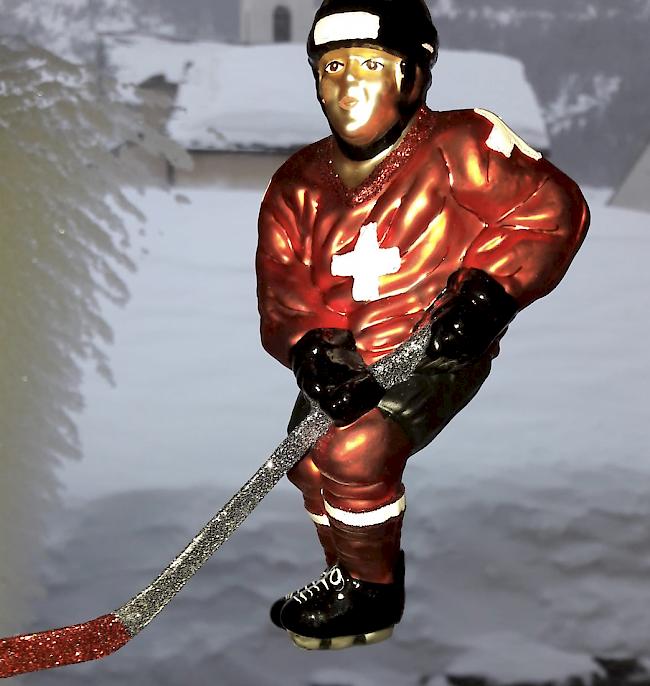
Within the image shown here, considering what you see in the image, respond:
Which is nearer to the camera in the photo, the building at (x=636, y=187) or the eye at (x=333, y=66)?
the eye at (x=333, y=66)

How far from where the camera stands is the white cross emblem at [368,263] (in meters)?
1.06

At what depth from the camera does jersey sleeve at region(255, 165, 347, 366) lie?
3.58 feet

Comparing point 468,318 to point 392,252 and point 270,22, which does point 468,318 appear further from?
point 270,22

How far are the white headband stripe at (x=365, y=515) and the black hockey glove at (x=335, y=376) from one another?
0.30ft

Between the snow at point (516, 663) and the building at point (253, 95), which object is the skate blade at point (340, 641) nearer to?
the snow at point (516, 663)

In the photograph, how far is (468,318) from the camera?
101 centimetres

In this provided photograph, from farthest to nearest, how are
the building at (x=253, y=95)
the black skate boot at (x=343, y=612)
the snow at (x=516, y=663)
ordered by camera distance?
the building at (x=253, y=95) → the snow at (x=516, y=663) → the black skate boot at (x=343, y=612)

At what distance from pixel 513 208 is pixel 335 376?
0.71ft

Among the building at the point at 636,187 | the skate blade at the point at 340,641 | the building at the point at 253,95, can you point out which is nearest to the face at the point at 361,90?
the skate blade at the point at 340,641

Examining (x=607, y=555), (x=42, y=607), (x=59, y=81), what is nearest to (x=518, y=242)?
(x=607, y=555)

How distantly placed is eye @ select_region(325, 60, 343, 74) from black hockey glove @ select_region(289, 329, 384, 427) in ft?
0.75

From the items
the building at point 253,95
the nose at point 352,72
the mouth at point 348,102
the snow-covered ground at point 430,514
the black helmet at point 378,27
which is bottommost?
the snow-covered ground at point 430,514

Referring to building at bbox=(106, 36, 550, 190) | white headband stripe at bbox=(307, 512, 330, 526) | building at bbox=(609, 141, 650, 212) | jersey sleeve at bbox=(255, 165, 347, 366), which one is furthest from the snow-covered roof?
white headband stripe at bbox=(307, 512, 330, 526)

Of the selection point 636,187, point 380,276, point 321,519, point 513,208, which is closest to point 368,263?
point 380,276
